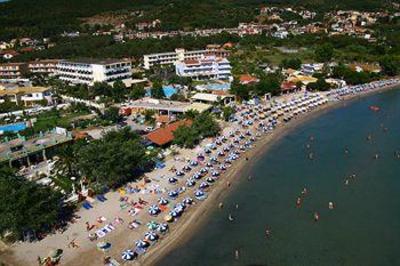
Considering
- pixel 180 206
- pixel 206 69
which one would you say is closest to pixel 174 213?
pixel 180 206

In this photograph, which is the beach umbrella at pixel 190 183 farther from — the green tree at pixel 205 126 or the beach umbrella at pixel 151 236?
the green tree at pixel 205 126

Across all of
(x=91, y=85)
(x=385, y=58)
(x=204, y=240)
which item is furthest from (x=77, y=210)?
(x=385, y=58)

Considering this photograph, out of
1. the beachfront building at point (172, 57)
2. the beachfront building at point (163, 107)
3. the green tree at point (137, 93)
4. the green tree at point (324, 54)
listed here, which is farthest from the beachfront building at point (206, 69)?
the green tree at point (324, 54)

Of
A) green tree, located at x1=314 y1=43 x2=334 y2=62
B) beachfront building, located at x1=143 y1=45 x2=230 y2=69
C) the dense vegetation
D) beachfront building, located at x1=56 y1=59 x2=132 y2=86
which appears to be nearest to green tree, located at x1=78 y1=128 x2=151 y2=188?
the dense vegetation

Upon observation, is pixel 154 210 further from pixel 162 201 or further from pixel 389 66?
pixel 389 66

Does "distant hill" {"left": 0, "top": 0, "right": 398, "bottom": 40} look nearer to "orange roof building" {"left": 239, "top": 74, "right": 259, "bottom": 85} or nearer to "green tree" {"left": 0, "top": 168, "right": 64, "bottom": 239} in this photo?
"orange roof building" {"left": 239, "top": 74, "right": 259, "bottom": 85}
